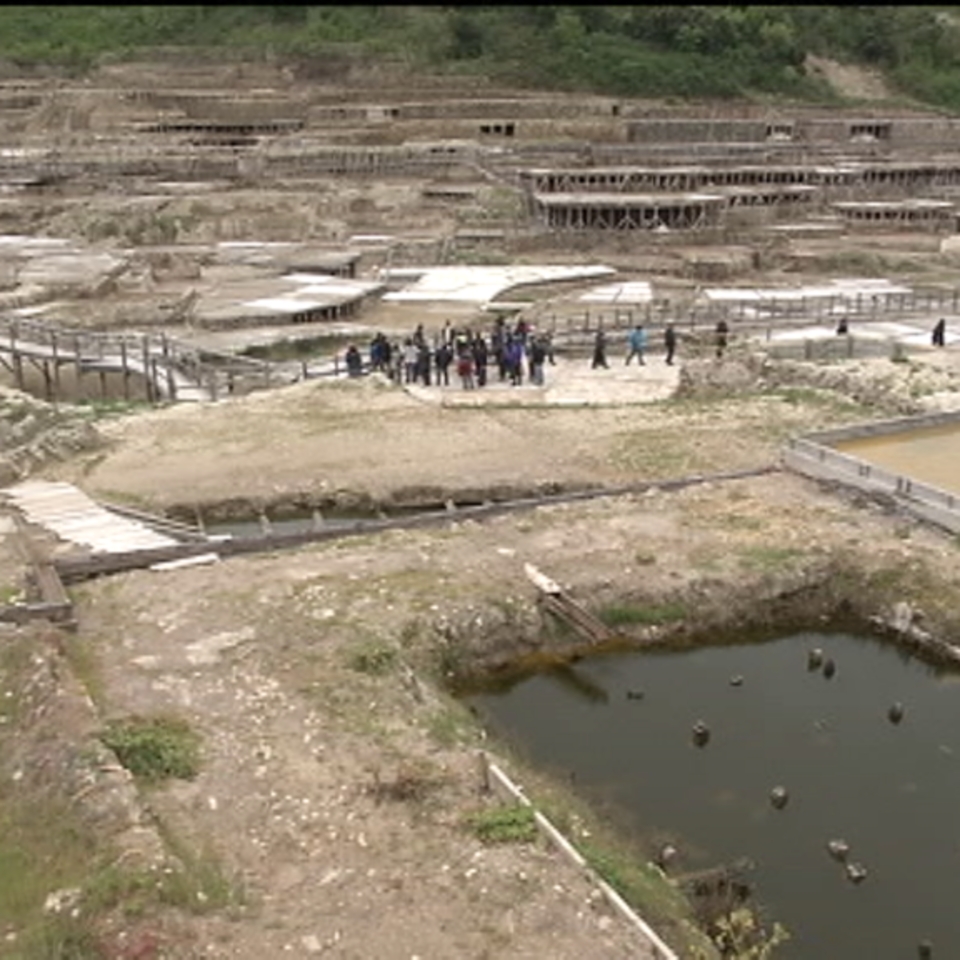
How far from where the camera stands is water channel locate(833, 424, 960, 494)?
73.1 feet

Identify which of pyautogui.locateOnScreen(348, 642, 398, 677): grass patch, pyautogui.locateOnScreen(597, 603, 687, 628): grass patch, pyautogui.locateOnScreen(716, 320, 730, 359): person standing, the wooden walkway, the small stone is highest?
the small stone

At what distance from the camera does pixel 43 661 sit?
50.6ft

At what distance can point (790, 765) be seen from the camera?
15.3 meters

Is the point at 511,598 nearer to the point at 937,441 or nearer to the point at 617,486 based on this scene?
the point at 617,486

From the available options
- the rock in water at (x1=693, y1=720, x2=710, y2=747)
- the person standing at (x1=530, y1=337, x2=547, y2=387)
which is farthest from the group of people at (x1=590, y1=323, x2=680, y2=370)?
the rock in water at (x1=693, y1=720, x2=710, y2=747)

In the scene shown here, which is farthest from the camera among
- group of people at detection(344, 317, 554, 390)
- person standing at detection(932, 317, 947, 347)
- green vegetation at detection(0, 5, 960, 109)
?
green vegetation at detection(0, 5, 960, 109)

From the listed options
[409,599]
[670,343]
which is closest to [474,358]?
[670,343]

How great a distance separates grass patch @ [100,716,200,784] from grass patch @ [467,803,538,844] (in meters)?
3.08

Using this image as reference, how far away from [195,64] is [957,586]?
2980 inches

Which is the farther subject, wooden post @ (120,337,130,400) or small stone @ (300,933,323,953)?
wooden post @ (120,337,130,400)

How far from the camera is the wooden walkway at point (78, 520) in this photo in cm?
2000

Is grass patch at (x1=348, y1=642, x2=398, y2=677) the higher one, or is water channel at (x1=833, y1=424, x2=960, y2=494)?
grass patch at (x1=348, y1=642, x2=398, y2=677)

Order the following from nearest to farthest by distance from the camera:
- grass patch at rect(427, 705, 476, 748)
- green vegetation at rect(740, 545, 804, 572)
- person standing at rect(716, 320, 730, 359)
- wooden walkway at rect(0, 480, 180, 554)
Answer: grass patch at rect(427, 705, 476, 748) < green vegetation at rect(740, 545, 804, 572) < wooden walkway at rect(0, 480, 180, 554) < person standing at rect(716, 320, 730, 359)

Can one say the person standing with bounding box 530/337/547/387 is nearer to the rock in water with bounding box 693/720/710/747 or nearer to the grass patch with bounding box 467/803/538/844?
the rock in water with bounding box 693/720/710/747
